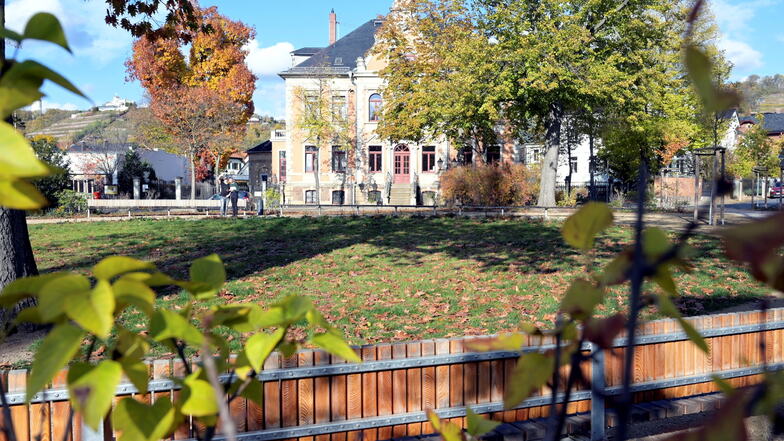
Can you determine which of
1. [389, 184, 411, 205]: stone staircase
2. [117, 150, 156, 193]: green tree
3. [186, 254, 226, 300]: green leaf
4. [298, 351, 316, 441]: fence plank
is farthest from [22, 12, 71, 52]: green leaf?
[117, 150, 156, 193]: green tree

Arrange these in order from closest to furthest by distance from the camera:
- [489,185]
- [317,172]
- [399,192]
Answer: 1. [489,185]
2. [399,192]
3. [317,172]

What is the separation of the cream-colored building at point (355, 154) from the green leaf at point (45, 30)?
42.4 m

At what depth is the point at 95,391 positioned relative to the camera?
0.79m

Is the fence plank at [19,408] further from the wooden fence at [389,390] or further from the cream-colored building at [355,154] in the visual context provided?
the cream-colored building at [355,154]

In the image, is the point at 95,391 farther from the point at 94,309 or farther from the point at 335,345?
the point at 335,345

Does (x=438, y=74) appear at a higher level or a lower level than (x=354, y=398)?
higher

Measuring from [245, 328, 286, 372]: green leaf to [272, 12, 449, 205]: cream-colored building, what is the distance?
4222cm

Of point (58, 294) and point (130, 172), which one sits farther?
point (130, 172)

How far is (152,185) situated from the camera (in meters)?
45.4

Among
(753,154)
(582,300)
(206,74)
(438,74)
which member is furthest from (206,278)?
(206,74)

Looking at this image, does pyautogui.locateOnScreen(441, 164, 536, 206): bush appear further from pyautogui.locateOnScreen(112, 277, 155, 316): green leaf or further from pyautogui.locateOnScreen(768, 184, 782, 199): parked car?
pyautogui.locateOnScreen(112, 277, 155, 316): green leaf

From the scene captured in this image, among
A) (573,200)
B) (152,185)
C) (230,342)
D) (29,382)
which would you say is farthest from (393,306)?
(152,185)

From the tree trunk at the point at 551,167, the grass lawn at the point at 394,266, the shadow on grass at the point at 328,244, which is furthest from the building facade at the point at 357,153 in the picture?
the grass lawn at the point at 394,266

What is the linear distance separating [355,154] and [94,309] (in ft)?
146
